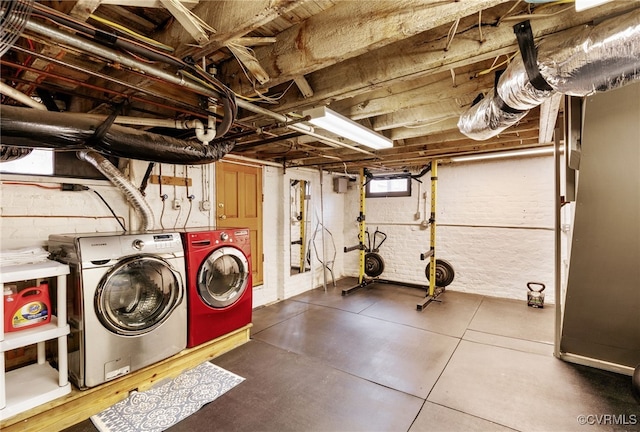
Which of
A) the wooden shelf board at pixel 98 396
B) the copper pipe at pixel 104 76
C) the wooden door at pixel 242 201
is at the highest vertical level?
the copper pipe at pixel 104 76

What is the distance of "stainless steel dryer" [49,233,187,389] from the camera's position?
201 cm

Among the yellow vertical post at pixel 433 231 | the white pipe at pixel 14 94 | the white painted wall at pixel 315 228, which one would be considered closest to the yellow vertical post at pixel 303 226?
the white painted wall at pixel 315 228

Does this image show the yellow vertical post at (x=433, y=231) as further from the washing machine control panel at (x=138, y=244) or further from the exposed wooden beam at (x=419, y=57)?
the washing machine control panel at (x=138, y=244)

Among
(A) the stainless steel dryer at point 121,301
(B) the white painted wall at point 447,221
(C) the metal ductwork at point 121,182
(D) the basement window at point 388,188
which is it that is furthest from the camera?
(D) the basement window at point 388,188

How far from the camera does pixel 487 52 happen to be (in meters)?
1.44

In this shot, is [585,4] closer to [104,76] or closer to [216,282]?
[104,76]

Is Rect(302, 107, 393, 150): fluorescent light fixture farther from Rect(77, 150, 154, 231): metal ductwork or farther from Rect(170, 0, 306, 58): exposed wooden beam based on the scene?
Rect(77, 150, 154, 231): metal ductwork

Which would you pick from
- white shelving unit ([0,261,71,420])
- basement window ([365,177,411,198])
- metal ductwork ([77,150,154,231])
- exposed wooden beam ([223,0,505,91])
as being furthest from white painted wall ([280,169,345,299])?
exposed wooden beam ([223,0,505,91])

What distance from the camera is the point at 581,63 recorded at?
121 cm

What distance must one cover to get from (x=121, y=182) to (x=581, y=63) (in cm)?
319

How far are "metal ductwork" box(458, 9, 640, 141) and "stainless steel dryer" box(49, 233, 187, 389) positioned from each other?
2719 mm

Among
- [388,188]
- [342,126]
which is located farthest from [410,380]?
[388,188]

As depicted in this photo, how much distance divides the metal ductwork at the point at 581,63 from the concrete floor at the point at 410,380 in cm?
207

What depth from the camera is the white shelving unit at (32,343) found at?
1751 mm
